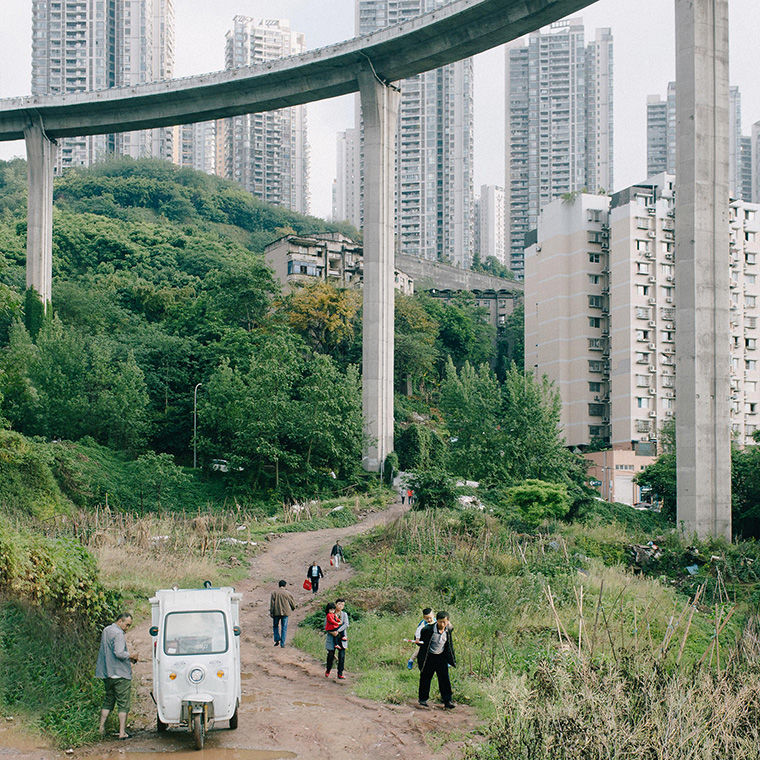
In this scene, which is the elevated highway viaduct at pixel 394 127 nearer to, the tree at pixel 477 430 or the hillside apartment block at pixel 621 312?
the tree at pixel 477 430

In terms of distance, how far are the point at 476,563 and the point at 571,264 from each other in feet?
149

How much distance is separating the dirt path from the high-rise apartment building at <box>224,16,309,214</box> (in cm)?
10636

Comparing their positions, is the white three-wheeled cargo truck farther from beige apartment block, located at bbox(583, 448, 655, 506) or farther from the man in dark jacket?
beige apartment block, located at bbox(583, 448, 655, 506)

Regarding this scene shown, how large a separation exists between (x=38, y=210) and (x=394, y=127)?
18.0m

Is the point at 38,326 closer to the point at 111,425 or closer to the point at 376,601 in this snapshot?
the point at 111,425

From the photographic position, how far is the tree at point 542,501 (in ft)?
98.9

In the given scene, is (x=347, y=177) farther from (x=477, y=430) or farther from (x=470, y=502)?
(x=470, y=502)

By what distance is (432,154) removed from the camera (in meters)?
109

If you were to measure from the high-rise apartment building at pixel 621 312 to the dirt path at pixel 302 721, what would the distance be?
46.9 m

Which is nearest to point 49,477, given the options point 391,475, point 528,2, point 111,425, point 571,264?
point 111,425

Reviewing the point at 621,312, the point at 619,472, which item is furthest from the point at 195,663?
the point at 621,312

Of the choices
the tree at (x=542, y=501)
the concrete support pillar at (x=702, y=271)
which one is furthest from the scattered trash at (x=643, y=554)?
the tree at (x=542, y=501)

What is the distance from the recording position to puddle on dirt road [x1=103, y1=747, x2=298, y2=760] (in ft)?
34.4

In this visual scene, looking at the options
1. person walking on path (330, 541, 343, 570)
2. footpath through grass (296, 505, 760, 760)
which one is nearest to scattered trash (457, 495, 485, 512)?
footpath through grass (296, 505, 760, 760)
